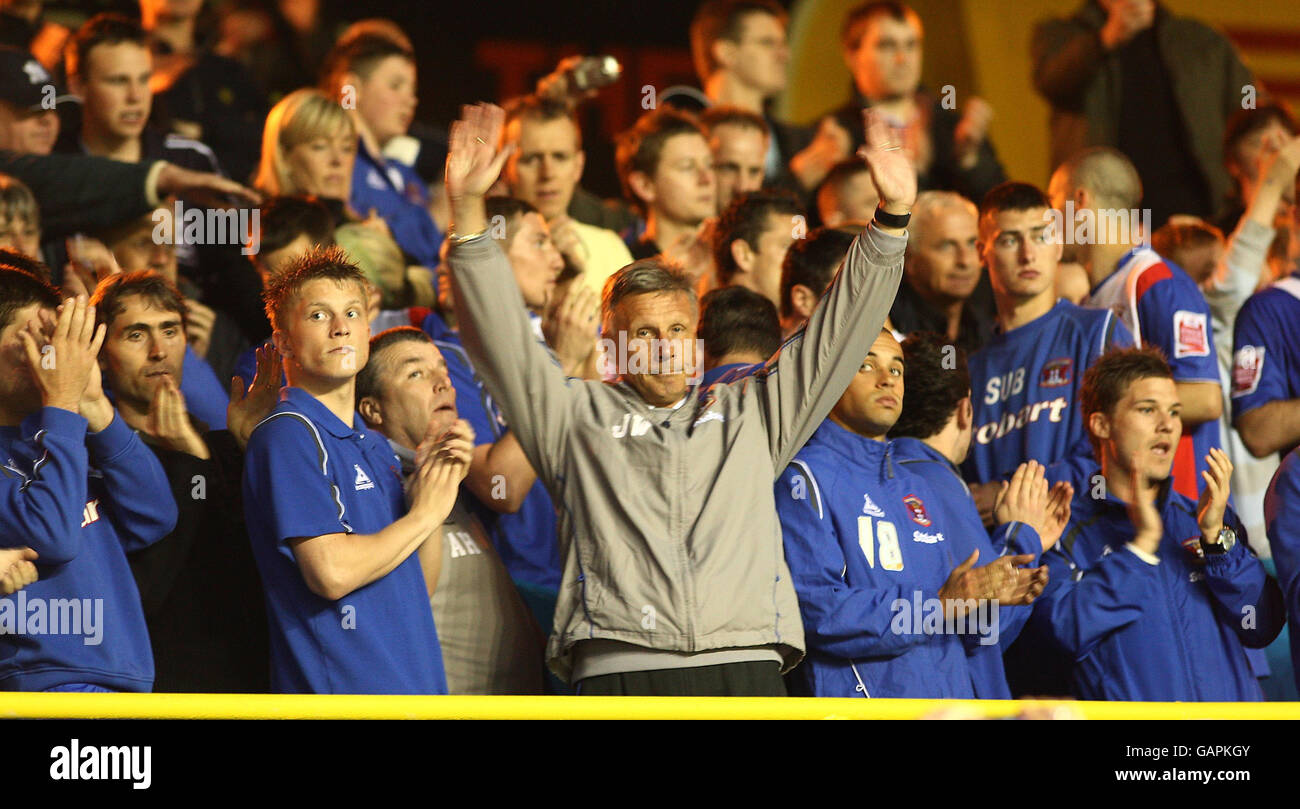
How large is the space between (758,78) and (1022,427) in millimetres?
2770

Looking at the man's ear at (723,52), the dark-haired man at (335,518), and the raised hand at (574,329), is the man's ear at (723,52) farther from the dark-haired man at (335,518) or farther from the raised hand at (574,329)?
the dark-haired man at (335,518)

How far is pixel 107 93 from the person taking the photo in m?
5.73

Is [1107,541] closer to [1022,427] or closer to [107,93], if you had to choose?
[1022,427]

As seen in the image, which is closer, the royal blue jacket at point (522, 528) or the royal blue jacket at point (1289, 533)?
the royal blue jacket at point (1289, 533)

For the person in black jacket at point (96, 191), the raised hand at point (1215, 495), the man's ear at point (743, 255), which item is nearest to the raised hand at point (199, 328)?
the person in black jacket at point (96, 191)

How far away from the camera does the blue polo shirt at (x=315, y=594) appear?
376 centimetres

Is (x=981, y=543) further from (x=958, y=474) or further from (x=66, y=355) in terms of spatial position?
(x=66, y=355)

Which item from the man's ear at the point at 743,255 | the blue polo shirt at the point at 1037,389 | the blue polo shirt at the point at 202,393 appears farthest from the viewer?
the man's ear at the point at 743,255

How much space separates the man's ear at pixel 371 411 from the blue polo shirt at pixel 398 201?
5.35ft

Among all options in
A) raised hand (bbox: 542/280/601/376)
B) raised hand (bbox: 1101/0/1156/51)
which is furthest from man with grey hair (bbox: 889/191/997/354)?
raised hand (bbox: 1101/0/1156/51)

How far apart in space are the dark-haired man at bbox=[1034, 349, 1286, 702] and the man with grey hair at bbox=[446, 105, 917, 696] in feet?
3.20

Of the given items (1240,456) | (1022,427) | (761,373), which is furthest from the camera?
(1240,456)
